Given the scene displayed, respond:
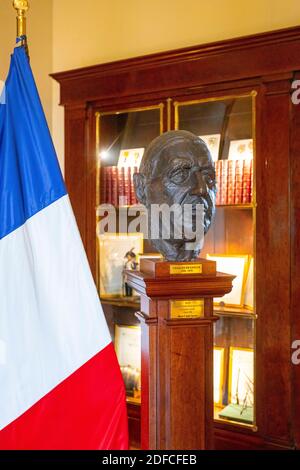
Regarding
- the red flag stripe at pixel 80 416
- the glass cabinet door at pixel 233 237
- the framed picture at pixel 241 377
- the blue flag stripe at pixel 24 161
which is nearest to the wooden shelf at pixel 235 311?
the glass cabinet door at pixel 233 237

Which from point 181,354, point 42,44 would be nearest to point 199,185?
point 181,354

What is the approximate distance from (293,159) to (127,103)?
1016 millimetres

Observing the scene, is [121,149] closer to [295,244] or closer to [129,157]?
[129,157]

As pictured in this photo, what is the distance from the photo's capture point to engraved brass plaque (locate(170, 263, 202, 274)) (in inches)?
62.3

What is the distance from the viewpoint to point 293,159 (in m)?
2.28

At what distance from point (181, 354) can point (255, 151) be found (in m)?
1.22

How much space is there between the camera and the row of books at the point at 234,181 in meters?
2.42

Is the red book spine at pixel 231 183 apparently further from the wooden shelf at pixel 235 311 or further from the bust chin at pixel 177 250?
the bust chin at pixel 177 250

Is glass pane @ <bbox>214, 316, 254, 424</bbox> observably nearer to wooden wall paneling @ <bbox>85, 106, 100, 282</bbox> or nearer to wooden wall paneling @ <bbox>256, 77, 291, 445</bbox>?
wooden wall paneling @ <bbox>256, 77, 291, 445</bbox>

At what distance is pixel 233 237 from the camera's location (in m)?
2.50

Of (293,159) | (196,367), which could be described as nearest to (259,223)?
(293,159)

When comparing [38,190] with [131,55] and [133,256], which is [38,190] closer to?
[133,256]

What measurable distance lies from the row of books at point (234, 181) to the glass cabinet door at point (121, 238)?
1.67 ft

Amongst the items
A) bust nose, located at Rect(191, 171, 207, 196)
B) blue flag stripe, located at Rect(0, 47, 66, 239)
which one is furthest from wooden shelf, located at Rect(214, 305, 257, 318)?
blue flag stripe, located at Rect(0, 47, 66, 239)
